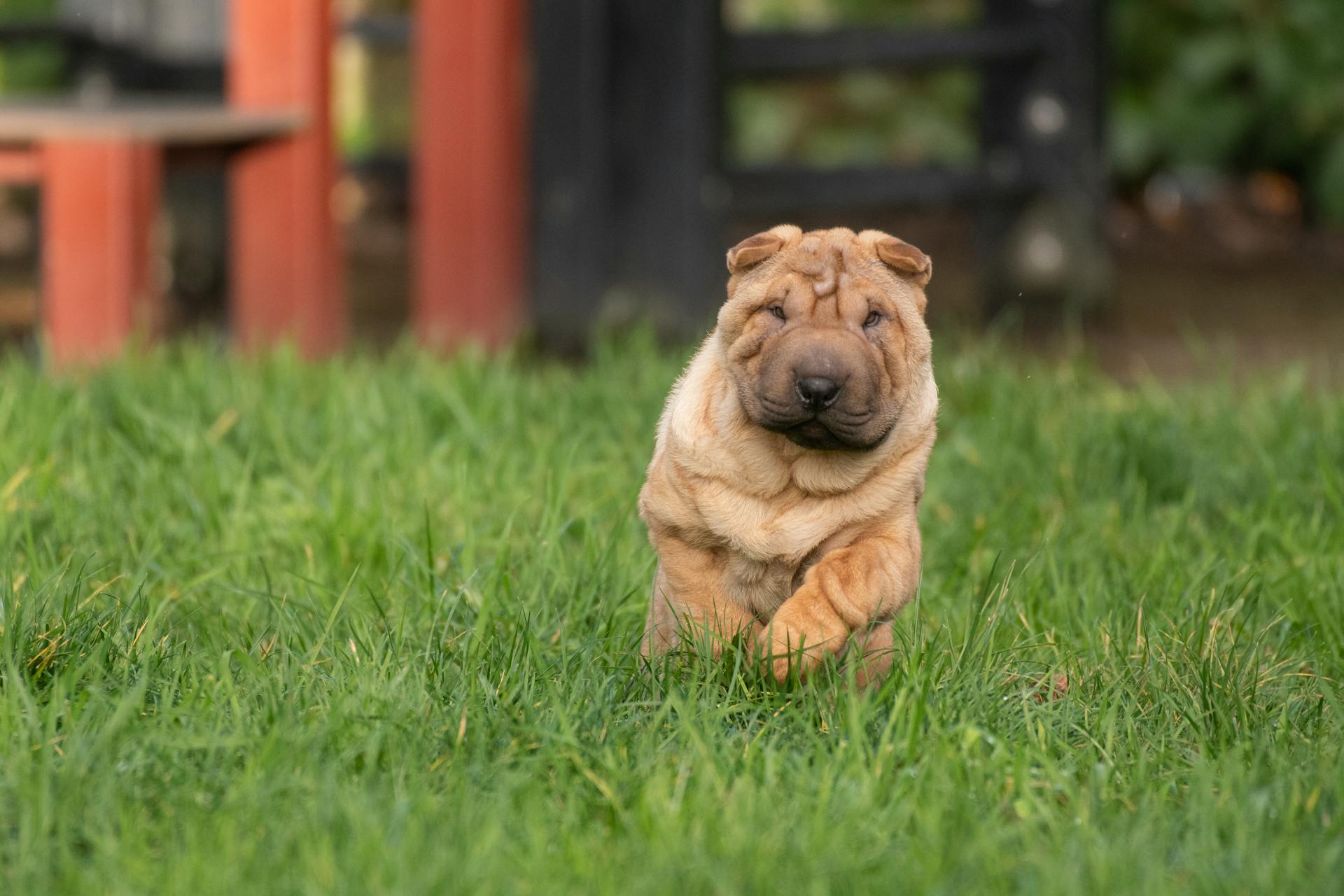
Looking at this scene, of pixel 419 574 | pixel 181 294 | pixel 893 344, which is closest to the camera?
pixel 893 344

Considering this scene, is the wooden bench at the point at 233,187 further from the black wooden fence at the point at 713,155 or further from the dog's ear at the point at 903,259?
the dog's ear at the point at 903,259

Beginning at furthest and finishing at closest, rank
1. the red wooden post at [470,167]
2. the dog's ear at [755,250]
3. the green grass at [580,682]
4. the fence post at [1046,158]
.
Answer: the fence post at [1046,158], the red wooden post at [470,167], the dog's ear at [755,250], the green grass at [580,682]

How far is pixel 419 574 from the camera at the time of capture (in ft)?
9.96

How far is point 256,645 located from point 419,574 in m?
0.42

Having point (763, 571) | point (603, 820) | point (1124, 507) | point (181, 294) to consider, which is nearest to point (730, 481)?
point (763, 571)

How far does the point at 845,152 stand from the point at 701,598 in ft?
24.2

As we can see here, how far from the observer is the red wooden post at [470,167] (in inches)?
229

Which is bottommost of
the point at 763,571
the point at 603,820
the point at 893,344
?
the point at 603,820

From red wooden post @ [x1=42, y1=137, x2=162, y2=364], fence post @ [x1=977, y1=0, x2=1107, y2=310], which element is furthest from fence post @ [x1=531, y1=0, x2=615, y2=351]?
fence post @ [x1=977, y1=0, x2=1107, y2=310]

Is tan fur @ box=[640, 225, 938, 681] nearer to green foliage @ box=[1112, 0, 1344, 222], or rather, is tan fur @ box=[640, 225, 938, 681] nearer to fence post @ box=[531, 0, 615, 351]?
fence post @ box=[531, 0, 615, 351]

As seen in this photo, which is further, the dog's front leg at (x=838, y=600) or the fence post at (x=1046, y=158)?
the fence post at (x=1046, y=158)

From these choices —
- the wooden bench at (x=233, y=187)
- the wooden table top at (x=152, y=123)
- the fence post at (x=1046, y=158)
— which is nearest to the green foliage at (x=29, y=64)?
the wooden bench at (x=233, y=187)

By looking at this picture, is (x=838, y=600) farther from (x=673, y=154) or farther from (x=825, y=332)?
(x=673, y=154)

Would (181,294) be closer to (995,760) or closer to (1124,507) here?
(1124,507)
